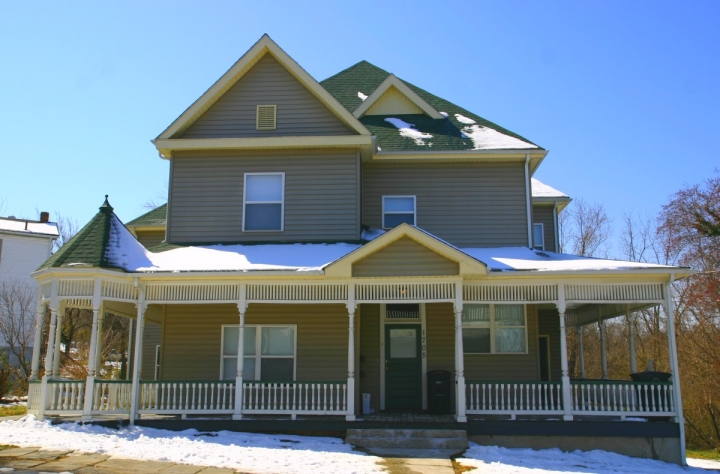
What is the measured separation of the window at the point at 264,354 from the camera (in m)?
14.9

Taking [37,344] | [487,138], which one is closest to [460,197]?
[487,138]

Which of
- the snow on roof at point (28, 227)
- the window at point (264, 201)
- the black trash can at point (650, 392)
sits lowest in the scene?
the black trash can at point (650, 392)

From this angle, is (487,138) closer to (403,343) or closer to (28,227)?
(403,343)

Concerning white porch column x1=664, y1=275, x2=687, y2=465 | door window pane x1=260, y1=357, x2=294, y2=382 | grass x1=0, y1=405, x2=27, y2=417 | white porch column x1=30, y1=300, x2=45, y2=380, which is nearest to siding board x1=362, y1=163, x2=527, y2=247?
door window pane x1=260, y1=357, x2=294, y2=382

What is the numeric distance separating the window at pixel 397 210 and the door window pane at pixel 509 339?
143 inches

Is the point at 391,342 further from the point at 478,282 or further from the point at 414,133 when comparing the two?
the point at 414,133

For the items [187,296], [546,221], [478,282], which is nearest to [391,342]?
[478,282]

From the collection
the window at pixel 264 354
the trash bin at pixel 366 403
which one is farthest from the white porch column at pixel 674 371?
the window at pixel 264 354

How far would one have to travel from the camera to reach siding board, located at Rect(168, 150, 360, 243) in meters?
15.6

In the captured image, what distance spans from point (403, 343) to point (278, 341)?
3.07 metres

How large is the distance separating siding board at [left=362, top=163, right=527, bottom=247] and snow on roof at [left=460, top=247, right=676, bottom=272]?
2.68ft

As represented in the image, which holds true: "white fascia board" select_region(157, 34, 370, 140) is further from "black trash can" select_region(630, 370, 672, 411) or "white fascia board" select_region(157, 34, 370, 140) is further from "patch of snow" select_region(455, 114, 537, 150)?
"black trash can" select_region(630, 370, 672, 411)

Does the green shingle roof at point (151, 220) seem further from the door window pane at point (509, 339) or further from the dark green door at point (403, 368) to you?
the door window pane at point (509, 339)

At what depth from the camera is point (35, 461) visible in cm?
941
